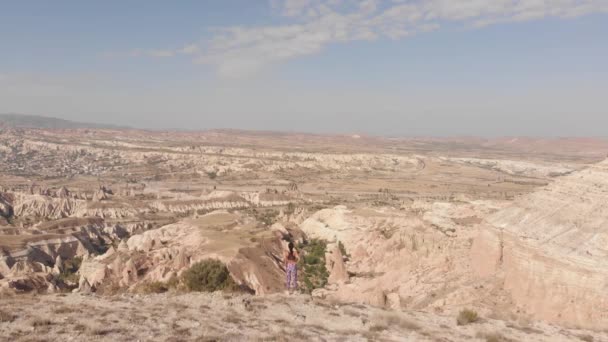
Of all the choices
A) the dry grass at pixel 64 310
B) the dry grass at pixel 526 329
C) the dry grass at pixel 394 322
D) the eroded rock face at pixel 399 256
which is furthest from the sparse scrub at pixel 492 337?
the dry grass at pixel 64 310

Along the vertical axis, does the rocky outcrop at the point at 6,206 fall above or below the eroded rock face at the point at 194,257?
below

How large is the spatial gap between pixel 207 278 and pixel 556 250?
16921 millimetres

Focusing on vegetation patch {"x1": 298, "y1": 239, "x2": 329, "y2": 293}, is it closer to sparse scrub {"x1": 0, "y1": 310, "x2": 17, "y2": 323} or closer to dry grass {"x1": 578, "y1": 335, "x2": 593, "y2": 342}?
dry grass {"x1": 578, "y1": 335, "x2": 593, "y2": 342}

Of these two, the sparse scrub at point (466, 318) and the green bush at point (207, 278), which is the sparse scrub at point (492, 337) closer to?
the sparse scrub at point (466, 318)

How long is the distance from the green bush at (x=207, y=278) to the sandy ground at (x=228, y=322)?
7.45 meters

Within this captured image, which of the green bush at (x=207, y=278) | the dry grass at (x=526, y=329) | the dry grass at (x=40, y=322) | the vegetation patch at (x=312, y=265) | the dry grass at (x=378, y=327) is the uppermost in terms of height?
the dry grass at (x=40, y=322)

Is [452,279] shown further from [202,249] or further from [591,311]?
[202,249]

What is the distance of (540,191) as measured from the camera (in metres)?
28.3

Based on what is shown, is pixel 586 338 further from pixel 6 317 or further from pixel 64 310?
pixel 6 317

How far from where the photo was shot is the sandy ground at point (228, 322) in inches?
455

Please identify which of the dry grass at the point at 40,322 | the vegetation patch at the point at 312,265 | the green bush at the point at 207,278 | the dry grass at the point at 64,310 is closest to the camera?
the dry grass at the point at 40,322

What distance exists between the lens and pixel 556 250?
23.0 m

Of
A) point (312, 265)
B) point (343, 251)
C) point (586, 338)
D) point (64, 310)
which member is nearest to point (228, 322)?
point (64, 310)

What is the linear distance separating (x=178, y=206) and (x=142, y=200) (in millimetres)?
8850
